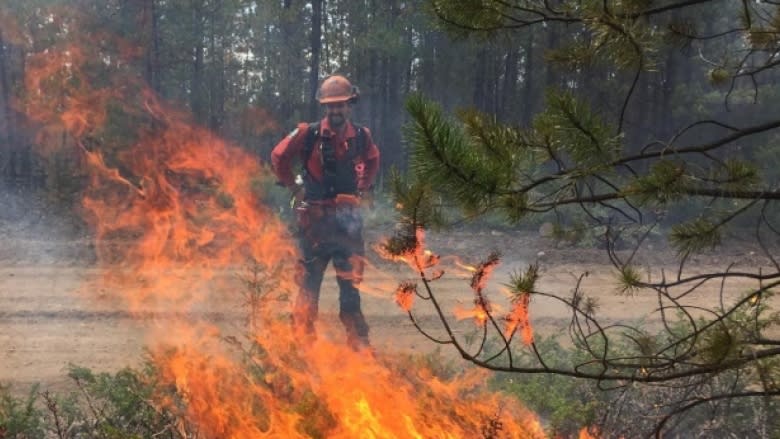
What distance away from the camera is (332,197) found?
19.5ft

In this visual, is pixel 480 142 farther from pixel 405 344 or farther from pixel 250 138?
pixel 250 138

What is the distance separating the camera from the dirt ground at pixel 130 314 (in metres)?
6.14

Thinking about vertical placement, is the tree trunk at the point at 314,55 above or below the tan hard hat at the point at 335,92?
above

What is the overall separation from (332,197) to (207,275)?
374 cm

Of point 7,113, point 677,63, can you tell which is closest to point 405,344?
point 677,63

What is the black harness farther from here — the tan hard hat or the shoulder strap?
the tan hard hat

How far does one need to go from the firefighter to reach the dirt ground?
672mm

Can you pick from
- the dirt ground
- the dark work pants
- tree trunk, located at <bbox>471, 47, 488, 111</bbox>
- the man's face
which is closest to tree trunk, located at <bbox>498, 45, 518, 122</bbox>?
tree trunk, located at <bbox>471, 47, 488, 111</bbox>

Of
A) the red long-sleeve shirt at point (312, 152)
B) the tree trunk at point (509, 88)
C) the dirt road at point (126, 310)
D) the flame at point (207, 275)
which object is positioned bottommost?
the dirt road at point (126, 310)

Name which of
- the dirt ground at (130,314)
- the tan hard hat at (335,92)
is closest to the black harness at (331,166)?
the tan hard hat at (335,92)

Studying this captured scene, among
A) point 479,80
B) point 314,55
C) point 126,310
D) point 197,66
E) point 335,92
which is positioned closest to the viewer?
point 335,92

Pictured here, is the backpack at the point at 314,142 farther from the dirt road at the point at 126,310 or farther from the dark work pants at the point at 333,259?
the dirt road at the point at 126,310

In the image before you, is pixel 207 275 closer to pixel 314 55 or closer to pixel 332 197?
pixel 332 197

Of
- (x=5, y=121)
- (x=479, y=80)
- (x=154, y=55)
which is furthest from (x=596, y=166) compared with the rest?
(x=5, y=121)
